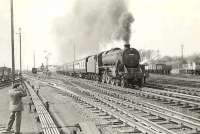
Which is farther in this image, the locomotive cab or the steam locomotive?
the steam locomotive

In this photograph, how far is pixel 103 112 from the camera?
1378cm

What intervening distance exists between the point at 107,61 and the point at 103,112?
1683 centimetres

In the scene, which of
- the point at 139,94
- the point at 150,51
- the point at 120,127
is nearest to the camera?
the point at 120,127

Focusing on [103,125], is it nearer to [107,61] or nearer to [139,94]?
[139,94]

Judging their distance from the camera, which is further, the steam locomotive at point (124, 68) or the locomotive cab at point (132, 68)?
the steam locomotive at point (124, 68)

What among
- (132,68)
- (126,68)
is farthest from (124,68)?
(132,68)

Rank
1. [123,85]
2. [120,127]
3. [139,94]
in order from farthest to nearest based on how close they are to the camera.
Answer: [123,85], [139,94], [120,127]

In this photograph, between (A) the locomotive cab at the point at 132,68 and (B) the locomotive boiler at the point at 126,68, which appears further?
(B) the locomotive boiler at the point at 126,68

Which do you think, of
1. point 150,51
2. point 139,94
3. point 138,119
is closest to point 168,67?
point 139,94

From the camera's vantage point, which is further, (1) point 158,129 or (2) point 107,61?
(2) point 107,61

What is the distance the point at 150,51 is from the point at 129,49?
128997mm

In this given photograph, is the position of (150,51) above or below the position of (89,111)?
above

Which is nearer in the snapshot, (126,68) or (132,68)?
(126,68)

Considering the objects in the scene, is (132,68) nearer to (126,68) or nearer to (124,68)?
(126,68)
